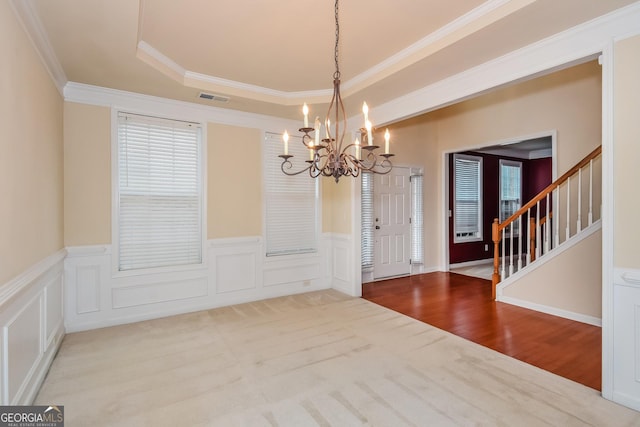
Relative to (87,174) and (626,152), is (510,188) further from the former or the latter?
(87,174)

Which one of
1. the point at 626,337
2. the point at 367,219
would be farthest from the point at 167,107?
the point at 626,337

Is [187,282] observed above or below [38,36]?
below

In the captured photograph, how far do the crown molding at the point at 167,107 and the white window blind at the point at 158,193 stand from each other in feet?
0.37

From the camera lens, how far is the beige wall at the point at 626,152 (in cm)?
206

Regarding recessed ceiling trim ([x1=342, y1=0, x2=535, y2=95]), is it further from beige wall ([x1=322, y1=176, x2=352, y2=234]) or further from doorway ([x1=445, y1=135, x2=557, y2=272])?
doorway ([x1=445, y1=135, x2=557, y2=272])

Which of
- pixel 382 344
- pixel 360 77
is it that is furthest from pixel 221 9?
pixel 382 344

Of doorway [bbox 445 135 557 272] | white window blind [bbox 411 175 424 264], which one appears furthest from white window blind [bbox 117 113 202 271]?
doorway [bbox 445 135 557 272]

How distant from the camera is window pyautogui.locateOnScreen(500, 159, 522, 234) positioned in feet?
24.7

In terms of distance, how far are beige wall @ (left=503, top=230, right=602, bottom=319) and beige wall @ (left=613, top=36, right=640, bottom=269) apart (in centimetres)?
181

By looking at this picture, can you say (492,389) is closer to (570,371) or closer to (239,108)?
(570,371)

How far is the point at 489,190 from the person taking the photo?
23.6 ft

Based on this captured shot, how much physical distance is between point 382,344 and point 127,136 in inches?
143

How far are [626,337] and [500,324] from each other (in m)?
1.53

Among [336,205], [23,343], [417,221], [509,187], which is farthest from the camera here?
[509,187]
